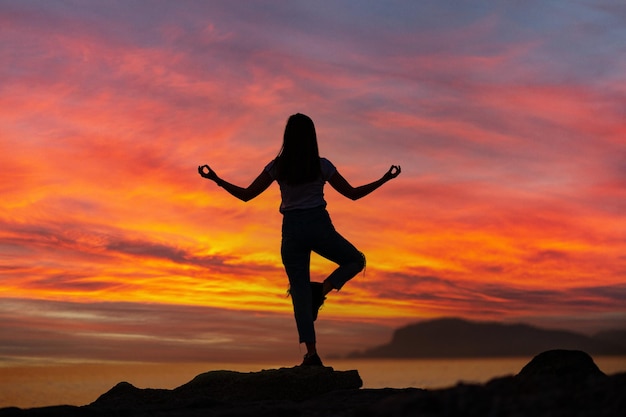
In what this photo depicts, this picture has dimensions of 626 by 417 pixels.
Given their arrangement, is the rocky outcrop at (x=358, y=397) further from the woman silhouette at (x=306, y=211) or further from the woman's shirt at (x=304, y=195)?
the woman's shirt at (x=304, y=195)

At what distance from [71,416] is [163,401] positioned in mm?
2016

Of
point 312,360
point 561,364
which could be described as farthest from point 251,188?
point 561,364

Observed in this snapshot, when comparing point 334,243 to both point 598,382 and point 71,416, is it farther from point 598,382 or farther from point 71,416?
point 598,382

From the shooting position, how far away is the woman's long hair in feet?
32.2

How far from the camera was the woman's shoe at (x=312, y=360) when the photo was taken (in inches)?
400

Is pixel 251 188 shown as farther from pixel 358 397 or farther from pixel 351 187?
pixel 358 397

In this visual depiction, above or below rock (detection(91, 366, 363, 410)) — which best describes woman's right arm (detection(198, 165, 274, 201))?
above

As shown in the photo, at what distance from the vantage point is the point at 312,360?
33.4 ft

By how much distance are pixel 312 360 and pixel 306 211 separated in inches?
76.7

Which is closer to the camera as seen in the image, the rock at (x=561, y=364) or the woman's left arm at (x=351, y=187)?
the rock at (x=561, y=364)

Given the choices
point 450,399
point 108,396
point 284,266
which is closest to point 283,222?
point 284,266

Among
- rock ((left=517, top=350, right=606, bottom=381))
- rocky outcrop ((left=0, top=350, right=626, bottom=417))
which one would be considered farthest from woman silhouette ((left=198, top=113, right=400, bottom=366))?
rock ((left=517, top=350, right=606, bottom=381))

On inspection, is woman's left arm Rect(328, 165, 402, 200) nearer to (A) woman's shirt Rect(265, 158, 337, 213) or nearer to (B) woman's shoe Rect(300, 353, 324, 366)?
(A) woman's shirt Rect(265, 158, 337, 213)

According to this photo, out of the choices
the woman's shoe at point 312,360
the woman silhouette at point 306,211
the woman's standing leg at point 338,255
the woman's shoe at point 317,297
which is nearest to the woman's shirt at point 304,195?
the woman silhouette at point 306,211
